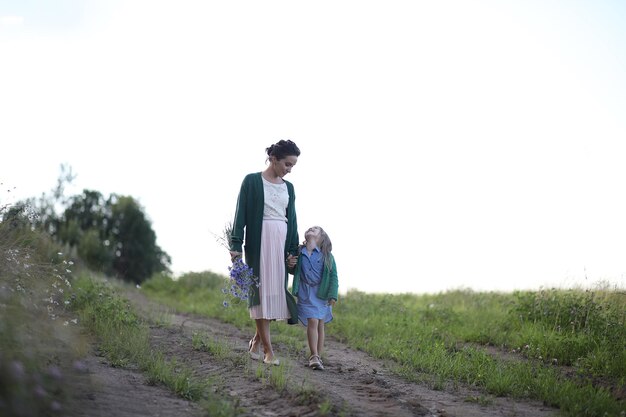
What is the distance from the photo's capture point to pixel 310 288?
25.2 ft

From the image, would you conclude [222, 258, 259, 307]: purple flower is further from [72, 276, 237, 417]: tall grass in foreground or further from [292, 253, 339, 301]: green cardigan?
[72, 276, 237, 417]: tall grass in foreground

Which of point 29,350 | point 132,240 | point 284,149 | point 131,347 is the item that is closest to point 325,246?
point 284,149

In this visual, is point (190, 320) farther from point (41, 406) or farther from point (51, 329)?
point (41, 406)

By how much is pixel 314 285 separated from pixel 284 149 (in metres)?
1.63

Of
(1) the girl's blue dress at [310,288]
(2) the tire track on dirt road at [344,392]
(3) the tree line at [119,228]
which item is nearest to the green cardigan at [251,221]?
(1) the girl's blue dress at [310,288]

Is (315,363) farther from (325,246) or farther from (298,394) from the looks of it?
(298,394)

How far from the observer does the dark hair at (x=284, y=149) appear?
7.45 m

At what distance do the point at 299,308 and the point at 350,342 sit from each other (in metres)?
2.85

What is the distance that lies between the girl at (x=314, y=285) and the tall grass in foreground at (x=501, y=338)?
124cm

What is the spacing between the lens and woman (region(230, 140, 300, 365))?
748 cm

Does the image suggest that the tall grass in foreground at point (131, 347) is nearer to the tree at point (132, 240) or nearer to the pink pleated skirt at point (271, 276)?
the pink pleated skirt at point (271, 276)

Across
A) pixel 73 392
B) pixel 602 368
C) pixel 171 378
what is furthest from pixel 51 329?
pixel 602 368

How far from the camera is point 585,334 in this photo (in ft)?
31.6

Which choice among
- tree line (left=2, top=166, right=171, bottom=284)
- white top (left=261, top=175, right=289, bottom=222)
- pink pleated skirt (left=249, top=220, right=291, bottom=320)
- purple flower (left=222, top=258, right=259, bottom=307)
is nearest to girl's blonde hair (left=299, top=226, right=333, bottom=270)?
pink pleated skirt (left=249, top=220, right=291, bottom=320)
